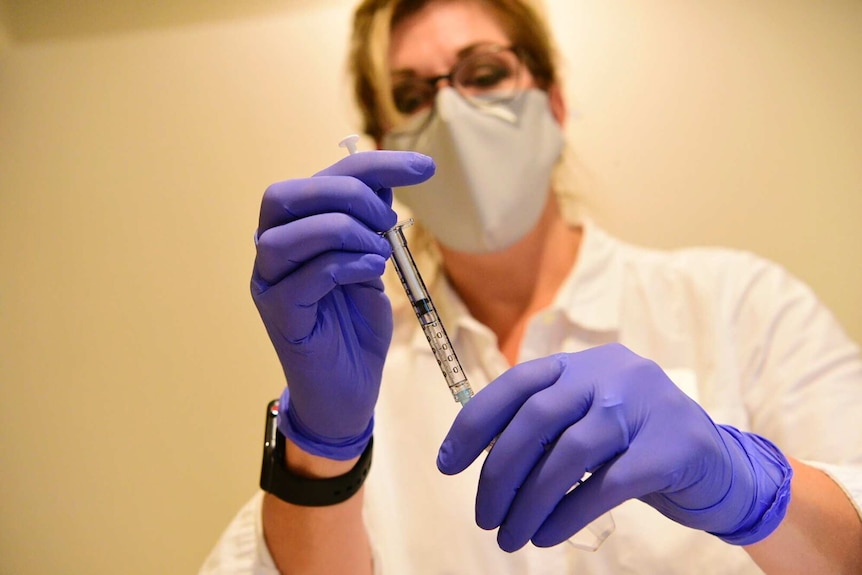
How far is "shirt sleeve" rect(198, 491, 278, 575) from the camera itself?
2.30 ft

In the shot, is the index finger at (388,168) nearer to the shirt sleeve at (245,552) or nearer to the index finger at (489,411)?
the index finger at (489,411)

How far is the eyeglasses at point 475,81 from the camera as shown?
874 millimetres

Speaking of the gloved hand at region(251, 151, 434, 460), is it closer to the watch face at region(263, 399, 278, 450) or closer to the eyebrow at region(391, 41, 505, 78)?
the watch face at region(263, 399, 278, 450)

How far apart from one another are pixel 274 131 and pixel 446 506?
718 millimetres

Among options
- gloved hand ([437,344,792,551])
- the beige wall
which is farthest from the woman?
the beige wall

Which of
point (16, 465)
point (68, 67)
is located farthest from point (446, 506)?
point (68, 67)

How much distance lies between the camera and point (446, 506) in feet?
2.60

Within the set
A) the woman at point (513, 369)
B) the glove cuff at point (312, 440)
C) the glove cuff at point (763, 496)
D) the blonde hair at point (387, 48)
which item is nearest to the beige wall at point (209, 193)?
the blonde hair at point (387, 48)

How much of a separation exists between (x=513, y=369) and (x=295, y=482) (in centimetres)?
31

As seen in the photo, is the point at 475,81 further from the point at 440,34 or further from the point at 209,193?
the point at 209,193

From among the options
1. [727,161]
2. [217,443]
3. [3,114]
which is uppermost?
[3,114]

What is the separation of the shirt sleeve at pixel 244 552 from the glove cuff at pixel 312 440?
0.64ft

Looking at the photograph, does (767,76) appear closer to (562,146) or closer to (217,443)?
(562,146)

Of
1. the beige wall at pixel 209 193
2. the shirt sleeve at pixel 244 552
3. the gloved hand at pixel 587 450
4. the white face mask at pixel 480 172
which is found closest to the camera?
the gloved hand at pixel 587 450
